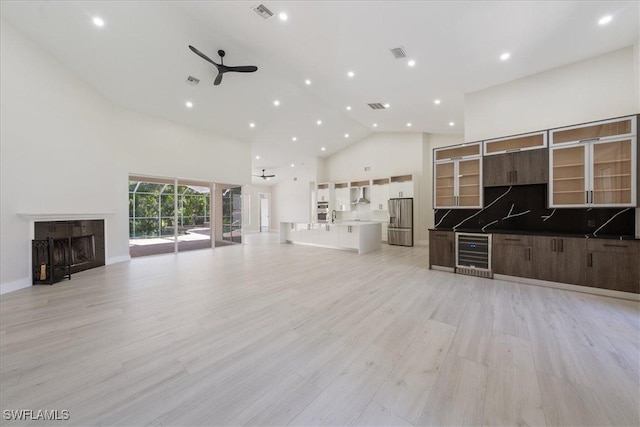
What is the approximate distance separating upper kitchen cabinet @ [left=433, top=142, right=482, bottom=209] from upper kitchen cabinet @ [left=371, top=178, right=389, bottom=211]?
13.4ft

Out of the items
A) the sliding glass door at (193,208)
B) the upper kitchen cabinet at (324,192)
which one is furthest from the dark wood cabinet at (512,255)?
the sliding glass door at (193,208)

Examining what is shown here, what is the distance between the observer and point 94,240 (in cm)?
513

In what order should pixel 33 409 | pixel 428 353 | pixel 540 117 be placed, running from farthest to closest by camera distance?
pixel 540 117, pixel 428 353, pixel 33 409

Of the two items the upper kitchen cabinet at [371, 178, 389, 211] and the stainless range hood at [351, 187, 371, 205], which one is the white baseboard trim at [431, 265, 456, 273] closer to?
the upper kitchen cabinet at [371, 178, 389, 211]

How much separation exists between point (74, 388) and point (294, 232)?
7.12 meters

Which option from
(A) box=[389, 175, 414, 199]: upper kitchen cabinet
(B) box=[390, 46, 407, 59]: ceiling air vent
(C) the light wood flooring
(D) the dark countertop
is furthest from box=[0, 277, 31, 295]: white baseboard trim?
(A) box=[389, 175, 414, 199]: upper kitchen cabinet

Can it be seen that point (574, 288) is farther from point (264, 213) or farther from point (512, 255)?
point (264, 213)

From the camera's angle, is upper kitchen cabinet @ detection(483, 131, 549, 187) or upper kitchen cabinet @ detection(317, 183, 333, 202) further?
upper kitchen cabinet @ detection(317, 183, 333, 202)

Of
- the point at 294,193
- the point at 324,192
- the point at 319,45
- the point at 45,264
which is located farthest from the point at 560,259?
the point at 294,193

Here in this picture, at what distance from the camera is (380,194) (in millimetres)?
9367

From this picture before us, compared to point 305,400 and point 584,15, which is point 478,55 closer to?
point 584,15

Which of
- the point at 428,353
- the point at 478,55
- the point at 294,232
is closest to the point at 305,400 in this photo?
the point at 428,353

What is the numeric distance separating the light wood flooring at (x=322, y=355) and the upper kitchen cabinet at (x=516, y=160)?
1.85m

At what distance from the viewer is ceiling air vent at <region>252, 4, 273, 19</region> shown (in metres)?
3.24
